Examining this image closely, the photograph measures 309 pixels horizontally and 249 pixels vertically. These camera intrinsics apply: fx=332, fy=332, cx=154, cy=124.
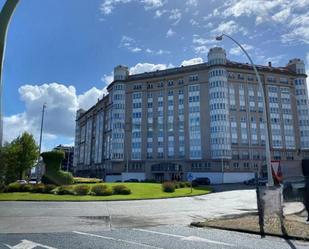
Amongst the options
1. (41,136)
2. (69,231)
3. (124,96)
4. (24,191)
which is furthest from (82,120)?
(69,231)

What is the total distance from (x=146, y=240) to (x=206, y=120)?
260 ft

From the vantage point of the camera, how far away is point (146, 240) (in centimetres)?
925

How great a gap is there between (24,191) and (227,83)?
2664 inches

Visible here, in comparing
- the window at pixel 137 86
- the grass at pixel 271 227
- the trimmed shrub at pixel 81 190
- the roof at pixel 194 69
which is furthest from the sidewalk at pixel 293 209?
the window at pixel 137 86

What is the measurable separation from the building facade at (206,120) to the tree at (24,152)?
45006 mm

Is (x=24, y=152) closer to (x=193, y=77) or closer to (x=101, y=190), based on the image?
(x=101, y=190)

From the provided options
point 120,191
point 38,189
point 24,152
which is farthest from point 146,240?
point 24,152

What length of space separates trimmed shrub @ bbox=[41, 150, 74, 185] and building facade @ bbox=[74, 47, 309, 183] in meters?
51.5

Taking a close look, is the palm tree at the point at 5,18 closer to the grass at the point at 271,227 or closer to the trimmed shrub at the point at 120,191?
the grass at the point at 271,227

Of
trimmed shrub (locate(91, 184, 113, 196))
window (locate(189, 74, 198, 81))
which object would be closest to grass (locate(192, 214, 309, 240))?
trimmed shrub (locate(91, 184, 113, 196))

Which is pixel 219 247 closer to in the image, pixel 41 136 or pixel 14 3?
pixel 14 3

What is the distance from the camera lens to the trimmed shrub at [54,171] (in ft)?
119

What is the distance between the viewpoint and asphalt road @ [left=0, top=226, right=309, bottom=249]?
330 inches

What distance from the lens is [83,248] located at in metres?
7.99
